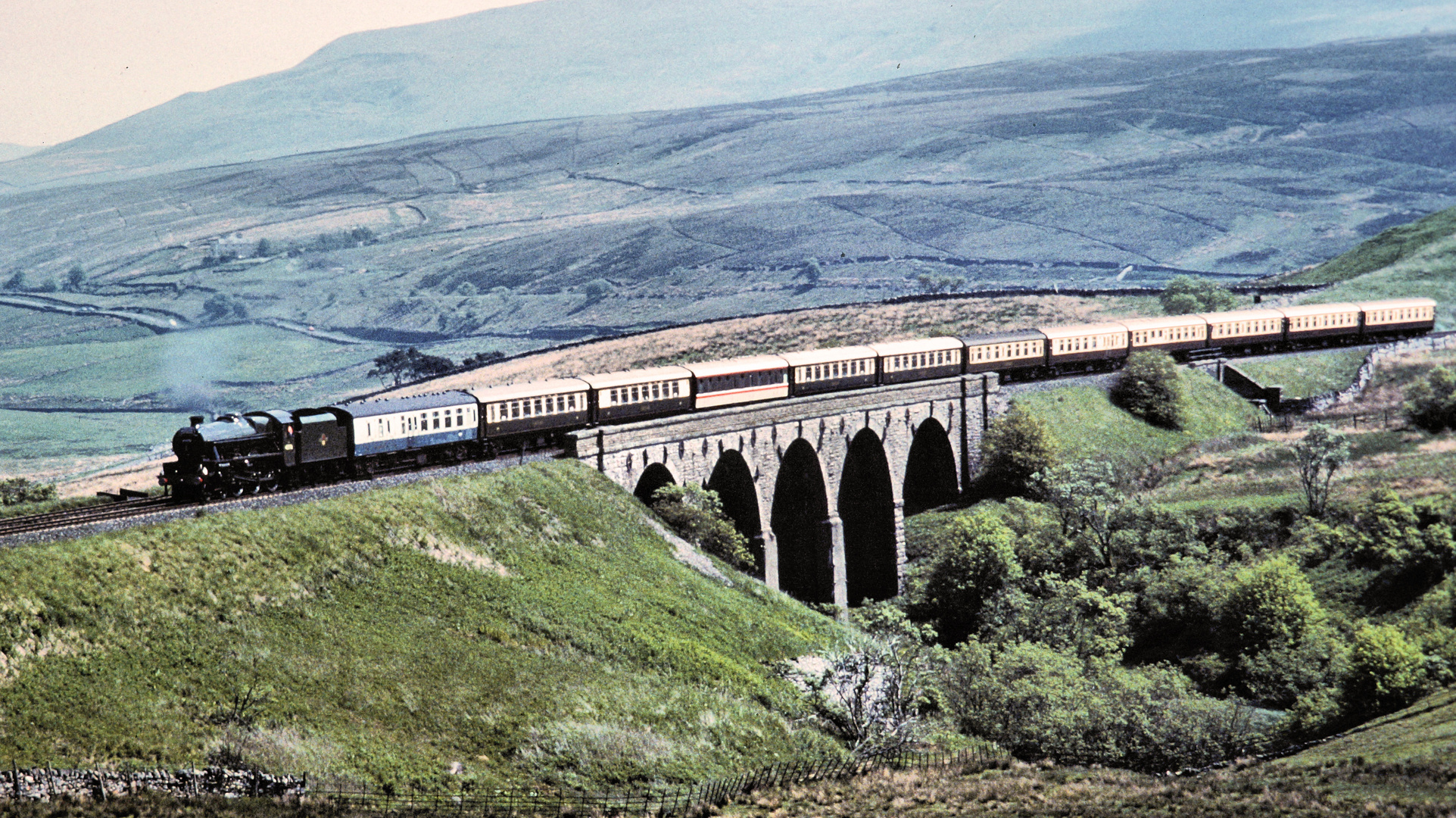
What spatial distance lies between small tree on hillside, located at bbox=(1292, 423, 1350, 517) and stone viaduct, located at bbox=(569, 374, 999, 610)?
16.8 meters

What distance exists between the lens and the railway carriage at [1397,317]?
9394cm

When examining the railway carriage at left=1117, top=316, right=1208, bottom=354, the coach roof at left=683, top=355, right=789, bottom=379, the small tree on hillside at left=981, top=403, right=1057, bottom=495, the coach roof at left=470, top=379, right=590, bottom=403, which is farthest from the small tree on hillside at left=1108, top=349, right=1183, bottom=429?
the coach roof at left=470, top=379, right=590, bottom=403

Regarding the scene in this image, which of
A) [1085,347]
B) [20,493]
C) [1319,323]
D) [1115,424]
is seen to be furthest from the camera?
[1319,323]

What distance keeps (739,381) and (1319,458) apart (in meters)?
27.1

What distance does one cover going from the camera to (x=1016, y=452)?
228 feet

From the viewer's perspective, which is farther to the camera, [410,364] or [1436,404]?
[410,364]

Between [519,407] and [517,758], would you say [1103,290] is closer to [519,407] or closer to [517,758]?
[519,407]

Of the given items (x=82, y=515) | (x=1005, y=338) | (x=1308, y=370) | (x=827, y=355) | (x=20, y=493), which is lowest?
(x=1308, y=370)

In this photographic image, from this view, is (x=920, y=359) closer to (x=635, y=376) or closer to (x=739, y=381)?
(x=739, y=381)

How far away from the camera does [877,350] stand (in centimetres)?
6850

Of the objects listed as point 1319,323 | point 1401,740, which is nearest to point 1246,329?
point 1319,323

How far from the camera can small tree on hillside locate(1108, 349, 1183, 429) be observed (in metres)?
78.4

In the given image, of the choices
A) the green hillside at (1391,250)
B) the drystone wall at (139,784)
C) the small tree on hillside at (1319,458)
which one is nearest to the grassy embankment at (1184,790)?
the drystone wall at (139,784)

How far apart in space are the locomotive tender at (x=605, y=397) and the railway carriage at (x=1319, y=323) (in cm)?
11
